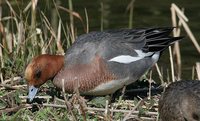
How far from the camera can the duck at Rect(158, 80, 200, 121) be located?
522 cm

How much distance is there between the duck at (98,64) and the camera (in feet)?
20.4

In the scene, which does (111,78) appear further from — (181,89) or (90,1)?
(90,1)

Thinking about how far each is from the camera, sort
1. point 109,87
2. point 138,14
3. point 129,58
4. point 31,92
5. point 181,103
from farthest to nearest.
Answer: point 138,14
point 129,58
point 109,87
point 31,92
point 181,103

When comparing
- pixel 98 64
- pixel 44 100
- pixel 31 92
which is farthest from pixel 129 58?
pixel 31 92

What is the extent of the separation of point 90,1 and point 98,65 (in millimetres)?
6639

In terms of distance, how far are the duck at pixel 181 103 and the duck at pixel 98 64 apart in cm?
74

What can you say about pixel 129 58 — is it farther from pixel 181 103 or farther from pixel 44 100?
pixel 181 103

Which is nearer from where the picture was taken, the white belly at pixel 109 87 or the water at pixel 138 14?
the white belly at pixel 109 87

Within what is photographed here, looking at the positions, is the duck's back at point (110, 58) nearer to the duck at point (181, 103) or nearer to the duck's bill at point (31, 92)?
the duck's bill at point (31, 92)

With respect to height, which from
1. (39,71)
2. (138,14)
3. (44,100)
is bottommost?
(44,100)

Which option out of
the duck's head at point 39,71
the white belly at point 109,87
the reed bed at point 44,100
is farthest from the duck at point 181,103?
the duck's head at point 39,71

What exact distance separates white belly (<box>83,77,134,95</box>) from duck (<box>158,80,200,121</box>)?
70 cm

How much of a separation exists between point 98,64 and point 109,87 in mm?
218

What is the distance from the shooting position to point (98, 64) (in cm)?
633
